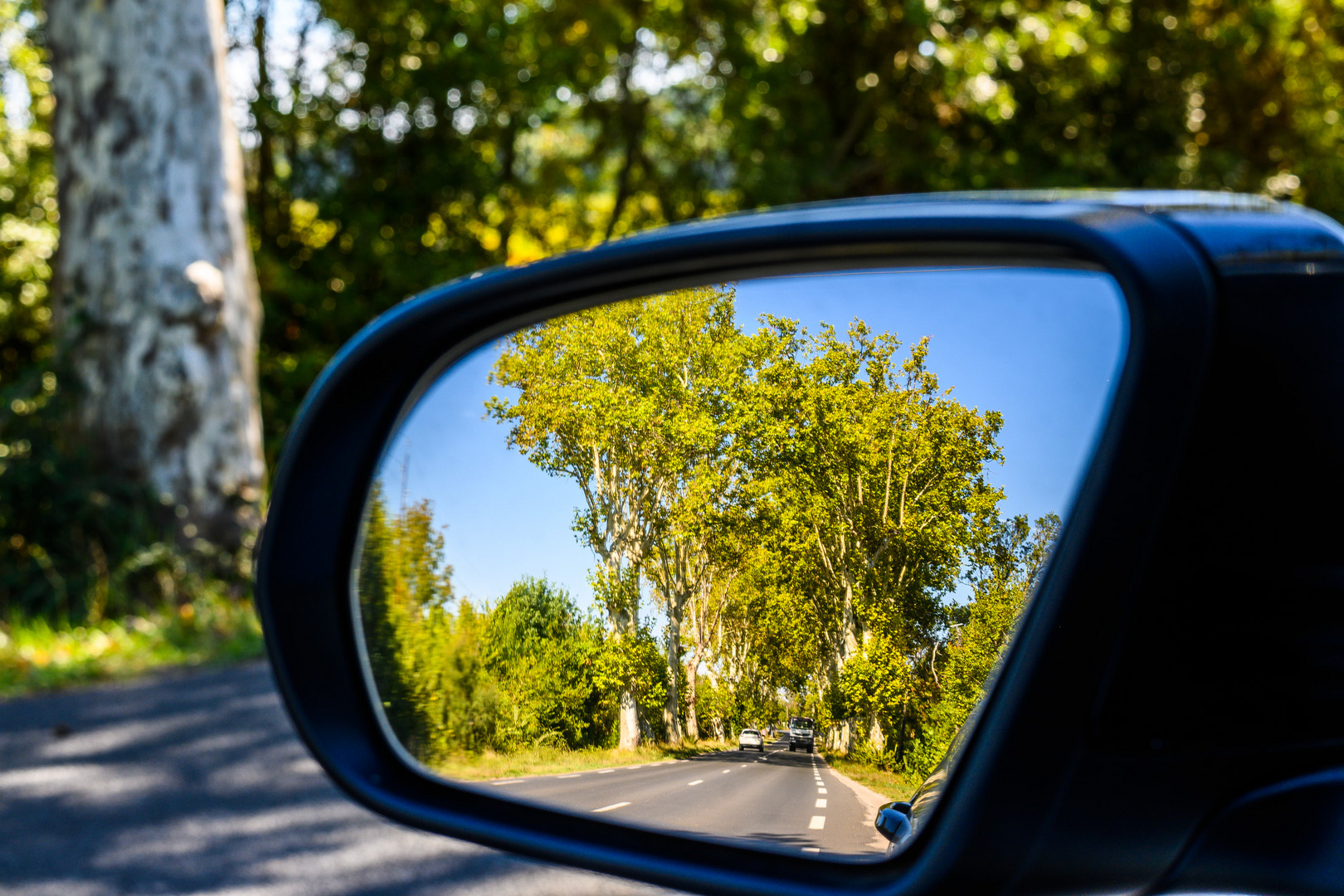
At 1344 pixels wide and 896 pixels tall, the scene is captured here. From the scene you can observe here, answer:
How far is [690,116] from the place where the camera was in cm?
1628

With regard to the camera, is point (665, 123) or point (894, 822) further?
point (665, 123)

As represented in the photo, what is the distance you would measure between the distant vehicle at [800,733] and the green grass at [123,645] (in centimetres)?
562

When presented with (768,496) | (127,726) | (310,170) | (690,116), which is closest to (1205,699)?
(768,496)

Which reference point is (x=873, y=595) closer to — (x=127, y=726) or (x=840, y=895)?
(x=840, y=895)

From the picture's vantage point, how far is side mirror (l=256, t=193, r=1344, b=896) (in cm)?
83

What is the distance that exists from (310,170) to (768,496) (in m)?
14.1

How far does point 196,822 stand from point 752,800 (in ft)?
11.4

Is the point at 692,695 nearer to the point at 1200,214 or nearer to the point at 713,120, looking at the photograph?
the point at 1200,214

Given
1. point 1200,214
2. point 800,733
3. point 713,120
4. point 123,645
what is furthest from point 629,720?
point 713,120

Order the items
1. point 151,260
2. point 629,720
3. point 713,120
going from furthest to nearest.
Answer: point 713,120, point 151,260, point 629,720

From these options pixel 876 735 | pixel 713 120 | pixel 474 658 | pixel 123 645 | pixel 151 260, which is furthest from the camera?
pixel 713 120

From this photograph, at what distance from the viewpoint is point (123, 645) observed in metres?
6.01

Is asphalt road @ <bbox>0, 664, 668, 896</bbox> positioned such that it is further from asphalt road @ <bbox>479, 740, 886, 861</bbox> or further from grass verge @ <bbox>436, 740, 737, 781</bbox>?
asphalt road @ <bbox>479, 740, 886, 861</bbox>

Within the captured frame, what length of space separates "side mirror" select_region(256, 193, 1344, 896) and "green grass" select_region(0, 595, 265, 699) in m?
5.14
